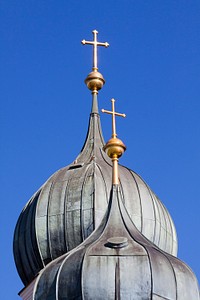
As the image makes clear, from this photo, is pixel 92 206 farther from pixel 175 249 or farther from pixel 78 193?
pixel 175 249

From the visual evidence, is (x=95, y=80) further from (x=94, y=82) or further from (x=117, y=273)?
(x=117, y=273)

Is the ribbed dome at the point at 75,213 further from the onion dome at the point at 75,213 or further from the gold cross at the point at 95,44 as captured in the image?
the gold cross at the point at 95,44

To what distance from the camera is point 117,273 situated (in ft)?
66.1

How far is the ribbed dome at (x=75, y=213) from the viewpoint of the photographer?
23188mm

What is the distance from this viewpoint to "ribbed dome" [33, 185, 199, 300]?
65.9 ft

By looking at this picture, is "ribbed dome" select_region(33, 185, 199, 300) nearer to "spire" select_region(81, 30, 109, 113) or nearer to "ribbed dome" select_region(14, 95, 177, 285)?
"ribbed dome" select_region(14, 95, 177, 285)

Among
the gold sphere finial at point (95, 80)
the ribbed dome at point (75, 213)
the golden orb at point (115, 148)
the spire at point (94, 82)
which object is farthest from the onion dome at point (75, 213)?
the gold sphere finial at point (95, 80)

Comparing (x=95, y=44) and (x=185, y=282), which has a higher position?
(x=95, y=44)

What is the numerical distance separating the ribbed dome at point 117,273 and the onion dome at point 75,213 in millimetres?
1872

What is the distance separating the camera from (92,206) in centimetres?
2314

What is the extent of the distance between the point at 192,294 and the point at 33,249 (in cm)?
385

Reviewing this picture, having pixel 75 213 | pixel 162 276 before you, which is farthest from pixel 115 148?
pixel 162 276

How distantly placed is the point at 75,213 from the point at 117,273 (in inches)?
131

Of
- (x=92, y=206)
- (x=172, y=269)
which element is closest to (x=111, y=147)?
(x=92, y=206)
